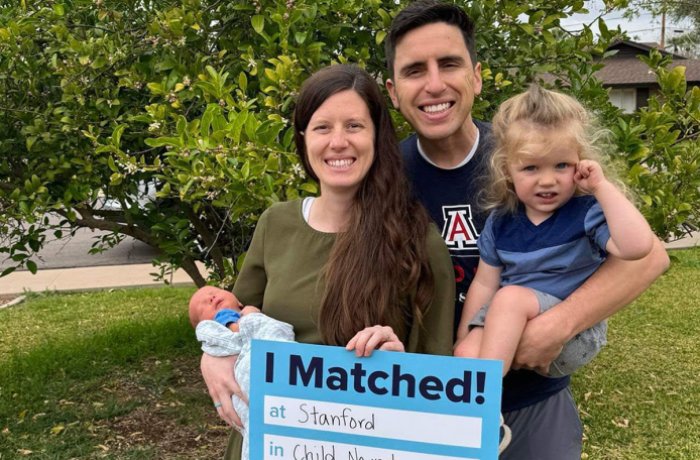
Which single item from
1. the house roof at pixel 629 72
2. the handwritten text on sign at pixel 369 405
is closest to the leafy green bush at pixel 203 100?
the handwritten text on sign at pixel 369 405

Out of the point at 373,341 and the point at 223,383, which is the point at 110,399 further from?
the point at 373,341

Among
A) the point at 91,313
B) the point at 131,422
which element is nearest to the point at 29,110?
the point at 131,422

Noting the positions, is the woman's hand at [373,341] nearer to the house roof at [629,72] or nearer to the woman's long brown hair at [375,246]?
the woman's long brown hair at [375,246]

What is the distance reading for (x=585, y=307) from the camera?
5.95ft

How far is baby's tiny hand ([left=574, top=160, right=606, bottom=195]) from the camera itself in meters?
1.74

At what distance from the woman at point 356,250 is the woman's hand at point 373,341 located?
9 centimetres

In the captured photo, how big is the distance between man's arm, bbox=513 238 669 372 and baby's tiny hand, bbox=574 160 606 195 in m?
0.23

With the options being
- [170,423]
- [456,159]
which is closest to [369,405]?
[456,159]

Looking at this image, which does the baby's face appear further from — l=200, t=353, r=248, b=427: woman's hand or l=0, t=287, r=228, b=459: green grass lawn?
l=0, t=287, r=228, b=459: green grass lawn

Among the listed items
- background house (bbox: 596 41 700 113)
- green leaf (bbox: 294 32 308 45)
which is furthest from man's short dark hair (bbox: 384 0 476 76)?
background house (bbox: 596 41 700 113)

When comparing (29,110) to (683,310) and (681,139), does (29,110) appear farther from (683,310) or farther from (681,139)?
(683,310)

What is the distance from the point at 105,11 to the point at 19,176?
127cm

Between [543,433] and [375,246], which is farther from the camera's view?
[543,433]

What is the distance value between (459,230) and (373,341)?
60cm
